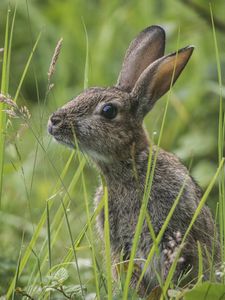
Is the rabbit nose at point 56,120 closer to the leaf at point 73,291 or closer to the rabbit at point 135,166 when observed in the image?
the rabbit at point 135,166

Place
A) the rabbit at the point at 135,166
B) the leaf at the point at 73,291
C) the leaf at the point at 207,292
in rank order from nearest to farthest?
the leaf at the point at 207,292 → the leaf at the point at 73,291 → the rabbit at the point at 135,166

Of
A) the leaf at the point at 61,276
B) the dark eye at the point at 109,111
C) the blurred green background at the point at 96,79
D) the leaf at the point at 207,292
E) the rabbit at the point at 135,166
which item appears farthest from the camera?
the blurred green background at the point at 96,79

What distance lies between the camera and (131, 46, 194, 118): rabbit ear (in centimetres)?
570

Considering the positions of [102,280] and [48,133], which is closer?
[102,280]

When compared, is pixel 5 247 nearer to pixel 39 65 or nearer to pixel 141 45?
pixel 141 45

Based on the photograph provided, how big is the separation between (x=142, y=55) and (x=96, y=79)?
7.91 feet

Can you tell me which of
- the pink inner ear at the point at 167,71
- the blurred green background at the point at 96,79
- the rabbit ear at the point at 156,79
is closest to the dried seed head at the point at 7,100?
the pink inner ear at the point at 167,71

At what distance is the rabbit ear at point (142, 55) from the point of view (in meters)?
6.20

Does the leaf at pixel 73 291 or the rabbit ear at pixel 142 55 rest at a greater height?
the rabbit ear at pixel 142 55

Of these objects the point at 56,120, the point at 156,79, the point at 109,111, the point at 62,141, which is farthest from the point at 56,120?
the point at 156,79

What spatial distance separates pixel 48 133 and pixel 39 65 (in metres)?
3.83

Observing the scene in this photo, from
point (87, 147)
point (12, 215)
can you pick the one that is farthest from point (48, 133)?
point (12, 215)

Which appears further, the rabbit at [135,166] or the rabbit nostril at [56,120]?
the rabbit nostril at [56,120]

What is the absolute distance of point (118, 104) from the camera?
19.5ft
